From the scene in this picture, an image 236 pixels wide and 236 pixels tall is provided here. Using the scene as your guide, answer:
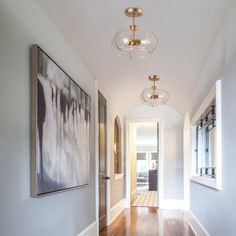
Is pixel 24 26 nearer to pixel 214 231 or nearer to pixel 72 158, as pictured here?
pixel 72 158

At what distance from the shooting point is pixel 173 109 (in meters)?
8.23

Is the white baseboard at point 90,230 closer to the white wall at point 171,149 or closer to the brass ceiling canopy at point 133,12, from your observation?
the brass ceiling canopy at point 133,12

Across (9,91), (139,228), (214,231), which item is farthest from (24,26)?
(139,228)

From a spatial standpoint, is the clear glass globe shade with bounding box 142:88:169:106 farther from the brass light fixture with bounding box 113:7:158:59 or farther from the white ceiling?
the brass light fixture with bounding box 113:7:158:59

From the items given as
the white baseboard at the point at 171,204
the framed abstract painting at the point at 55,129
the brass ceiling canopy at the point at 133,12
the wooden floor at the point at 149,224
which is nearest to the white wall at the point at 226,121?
the brass ceiling canopy at the point at 133,12

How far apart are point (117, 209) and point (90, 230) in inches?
103

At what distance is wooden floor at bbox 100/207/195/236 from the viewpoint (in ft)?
17.3

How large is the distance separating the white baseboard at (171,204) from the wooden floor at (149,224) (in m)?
0.37

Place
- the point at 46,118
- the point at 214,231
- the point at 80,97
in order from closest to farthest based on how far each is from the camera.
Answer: the point at 46,118, the point at 214,231, the point at 80,97

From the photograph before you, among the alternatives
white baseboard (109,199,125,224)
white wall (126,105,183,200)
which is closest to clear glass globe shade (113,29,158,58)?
white baseboard (109,199,125,224)

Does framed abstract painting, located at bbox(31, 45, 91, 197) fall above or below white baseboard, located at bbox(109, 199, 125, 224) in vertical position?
above

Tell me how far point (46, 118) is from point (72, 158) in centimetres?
89

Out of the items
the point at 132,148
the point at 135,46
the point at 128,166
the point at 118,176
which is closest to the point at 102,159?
the point at 118,176

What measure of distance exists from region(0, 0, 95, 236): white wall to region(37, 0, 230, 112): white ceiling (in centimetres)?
31
